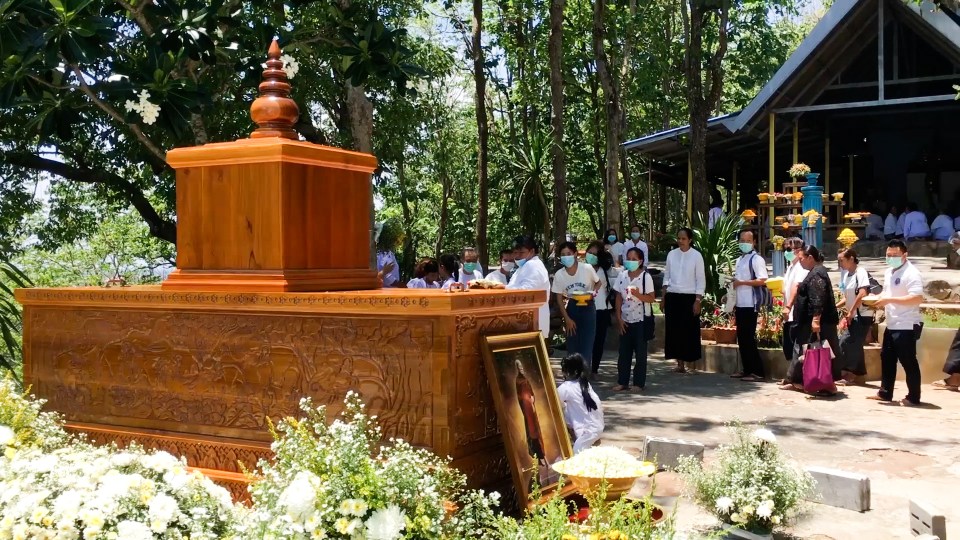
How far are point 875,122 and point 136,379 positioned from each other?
953 inches

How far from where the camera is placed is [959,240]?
47.4 ft

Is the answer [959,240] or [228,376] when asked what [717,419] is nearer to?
[228,376]

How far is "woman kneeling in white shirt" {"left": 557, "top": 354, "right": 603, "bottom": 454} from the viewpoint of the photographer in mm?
6352

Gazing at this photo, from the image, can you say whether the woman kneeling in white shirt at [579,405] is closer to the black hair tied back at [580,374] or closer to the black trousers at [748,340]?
the black hair tied back at [580,374]

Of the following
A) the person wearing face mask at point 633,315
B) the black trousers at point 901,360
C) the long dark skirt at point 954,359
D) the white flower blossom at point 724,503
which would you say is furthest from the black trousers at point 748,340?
the white flower blossom at point 724,503

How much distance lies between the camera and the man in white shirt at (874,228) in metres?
21.7

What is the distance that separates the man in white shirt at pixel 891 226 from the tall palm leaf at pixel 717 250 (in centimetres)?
834

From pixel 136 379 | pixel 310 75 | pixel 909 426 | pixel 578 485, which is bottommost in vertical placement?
pixel 909 426

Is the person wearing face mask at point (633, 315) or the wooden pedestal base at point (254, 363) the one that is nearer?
the wooden pedestal base at point (254, 363)

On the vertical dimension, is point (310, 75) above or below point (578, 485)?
above

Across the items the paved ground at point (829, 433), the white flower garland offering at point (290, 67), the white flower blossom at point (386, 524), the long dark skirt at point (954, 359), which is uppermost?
the white flower garland offering at point (290, 67)

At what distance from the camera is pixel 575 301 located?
1005 centimetres

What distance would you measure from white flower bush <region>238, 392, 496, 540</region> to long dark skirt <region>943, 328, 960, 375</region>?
8794 mm

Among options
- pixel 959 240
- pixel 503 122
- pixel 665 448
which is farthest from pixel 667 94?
pixel 665 448
